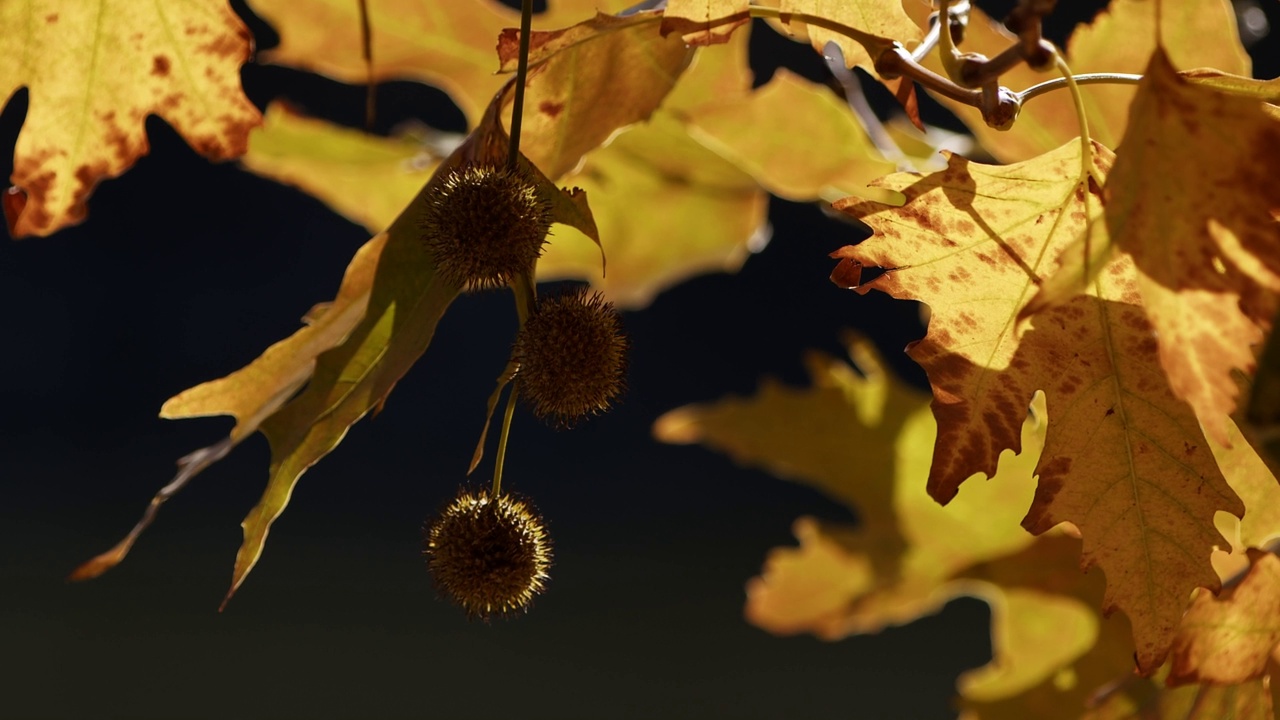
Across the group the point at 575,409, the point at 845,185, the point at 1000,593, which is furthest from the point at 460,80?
the point at 1000,593

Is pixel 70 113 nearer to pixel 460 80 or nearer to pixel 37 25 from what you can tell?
pixel 37 25

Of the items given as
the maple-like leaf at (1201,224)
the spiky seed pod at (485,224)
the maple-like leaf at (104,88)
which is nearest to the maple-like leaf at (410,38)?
the maple-like leaf at (104,88)

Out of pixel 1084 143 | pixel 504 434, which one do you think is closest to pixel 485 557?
pixel 504 434

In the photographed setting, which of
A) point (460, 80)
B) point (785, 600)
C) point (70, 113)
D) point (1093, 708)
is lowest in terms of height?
point (785, 600)

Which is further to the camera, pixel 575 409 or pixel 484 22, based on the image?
pixel 484 22

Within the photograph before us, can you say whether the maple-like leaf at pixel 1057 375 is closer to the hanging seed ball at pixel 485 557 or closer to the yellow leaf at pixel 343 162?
the hanging seed ball at pixel 485 557
